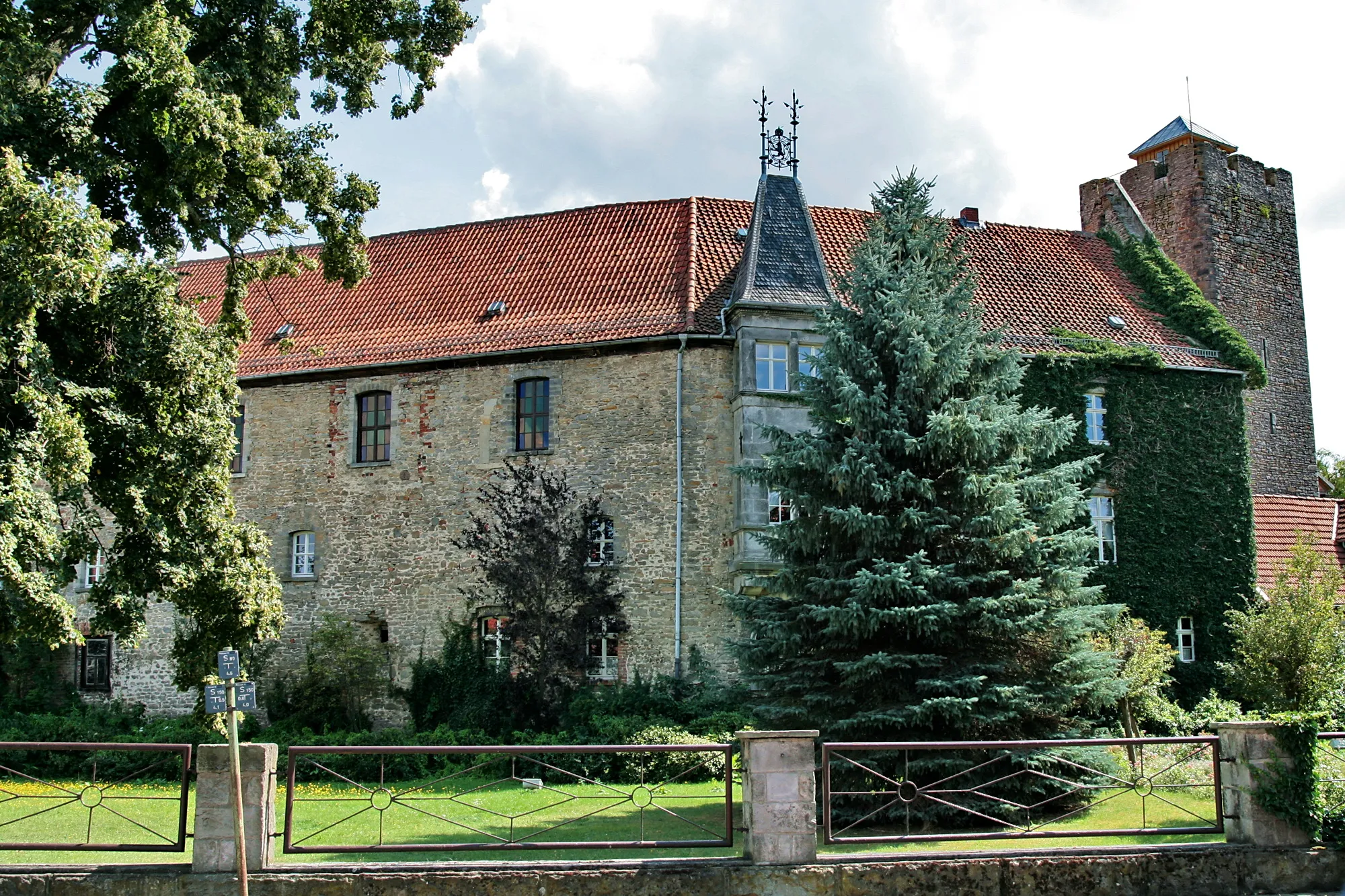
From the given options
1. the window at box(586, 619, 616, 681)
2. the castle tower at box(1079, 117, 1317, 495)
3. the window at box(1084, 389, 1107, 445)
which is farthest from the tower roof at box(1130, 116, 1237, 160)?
the window at box(586, 619, 616, 681)

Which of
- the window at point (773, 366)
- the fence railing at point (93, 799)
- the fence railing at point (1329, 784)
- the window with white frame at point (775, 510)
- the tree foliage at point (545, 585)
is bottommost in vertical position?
the fence railing at point (93, 799)

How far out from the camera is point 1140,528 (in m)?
24.9

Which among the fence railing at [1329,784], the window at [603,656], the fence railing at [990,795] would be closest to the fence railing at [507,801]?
the fence railing at [990,795]

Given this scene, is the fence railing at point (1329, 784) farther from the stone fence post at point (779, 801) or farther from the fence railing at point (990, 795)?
the stone fence post at point (779, 801)

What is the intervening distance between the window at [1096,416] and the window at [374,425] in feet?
46.4

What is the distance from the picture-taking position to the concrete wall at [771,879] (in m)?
10.2

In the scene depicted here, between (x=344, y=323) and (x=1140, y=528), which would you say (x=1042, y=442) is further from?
(x=344, y=323)

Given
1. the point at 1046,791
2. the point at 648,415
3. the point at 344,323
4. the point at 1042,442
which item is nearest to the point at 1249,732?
the point at 1046,791

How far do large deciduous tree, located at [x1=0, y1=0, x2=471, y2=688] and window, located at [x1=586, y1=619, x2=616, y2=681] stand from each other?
7.27 m

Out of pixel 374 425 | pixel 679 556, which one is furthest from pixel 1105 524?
pixel 374 425

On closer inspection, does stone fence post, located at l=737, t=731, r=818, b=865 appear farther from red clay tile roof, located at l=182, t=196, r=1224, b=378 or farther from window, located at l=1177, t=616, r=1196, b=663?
window, located at l=1177, t=616, r=1196, b=663

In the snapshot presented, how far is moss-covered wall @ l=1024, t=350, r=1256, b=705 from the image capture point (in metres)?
24.5

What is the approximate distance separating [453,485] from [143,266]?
9982 millimetres

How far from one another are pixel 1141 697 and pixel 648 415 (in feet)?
32.9
